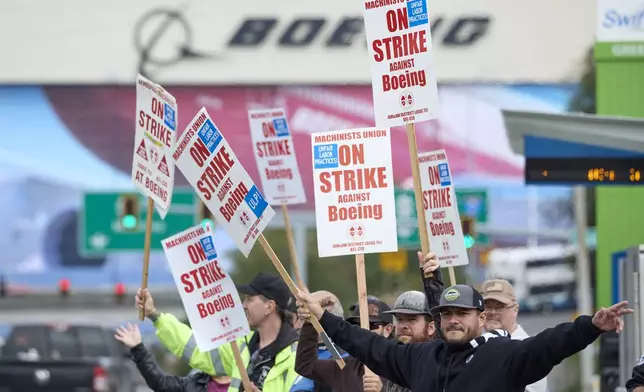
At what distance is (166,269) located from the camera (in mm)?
75062

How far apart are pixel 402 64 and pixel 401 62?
15 mm

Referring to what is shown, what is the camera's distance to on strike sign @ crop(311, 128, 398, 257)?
34.2 ft

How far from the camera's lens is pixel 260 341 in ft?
38.1

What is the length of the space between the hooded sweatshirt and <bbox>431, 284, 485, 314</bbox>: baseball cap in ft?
0.64

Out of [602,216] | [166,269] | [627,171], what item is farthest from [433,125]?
[627,171]

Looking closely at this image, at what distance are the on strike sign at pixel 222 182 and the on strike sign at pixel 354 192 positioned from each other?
35 cm

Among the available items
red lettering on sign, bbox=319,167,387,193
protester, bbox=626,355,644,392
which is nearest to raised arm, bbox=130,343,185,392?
red lettering on sign, bbox=319,167,387,193

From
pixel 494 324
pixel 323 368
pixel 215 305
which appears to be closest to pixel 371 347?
pixel 323 368

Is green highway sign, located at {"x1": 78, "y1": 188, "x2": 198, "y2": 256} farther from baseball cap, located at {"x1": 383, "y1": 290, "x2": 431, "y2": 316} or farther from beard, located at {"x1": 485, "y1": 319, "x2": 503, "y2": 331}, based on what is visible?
baseball cap, located at {"x1": 383, "y1": 290, "x2": 431, "y2": 316}

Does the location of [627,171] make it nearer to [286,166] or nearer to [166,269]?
[286,166]

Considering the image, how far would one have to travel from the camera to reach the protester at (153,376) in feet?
39.4

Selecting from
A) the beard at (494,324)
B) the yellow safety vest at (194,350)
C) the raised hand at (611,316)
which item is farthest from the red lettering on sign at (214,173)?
the raised hand at (611,316)

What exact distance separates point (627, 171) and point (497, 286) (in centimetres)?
574

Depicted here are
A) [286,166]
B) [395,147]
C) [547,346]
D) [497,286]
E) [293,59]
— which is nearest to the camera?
[547,346]
